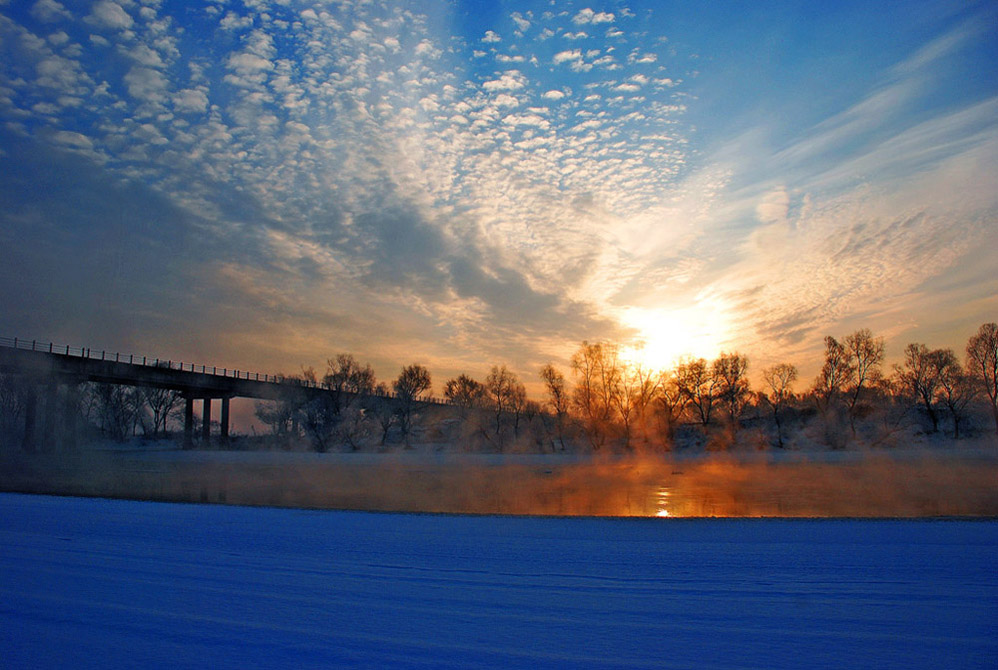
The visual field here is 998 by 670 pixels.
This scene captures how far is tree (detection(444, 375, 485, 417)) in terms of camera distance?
7800 centimetres

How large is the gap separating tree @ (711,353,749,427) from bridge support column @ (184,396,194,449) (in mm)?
67358

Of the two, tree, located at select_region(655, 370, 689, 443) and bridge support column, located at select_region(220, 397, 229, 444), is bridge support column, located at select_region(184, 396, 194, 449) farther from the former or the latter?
tree, located at select_region(655, 370, 689, 443)

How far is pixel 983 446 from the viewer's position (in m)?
51.0

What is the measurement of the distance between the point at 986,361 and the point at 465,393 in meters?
64.2

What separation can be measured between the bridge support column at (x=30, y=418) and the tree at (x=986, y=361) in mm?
100117

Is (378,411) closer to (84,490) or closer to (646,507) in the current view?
(84,490)

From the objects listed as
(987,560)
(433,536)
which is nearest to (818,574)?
(987,560)

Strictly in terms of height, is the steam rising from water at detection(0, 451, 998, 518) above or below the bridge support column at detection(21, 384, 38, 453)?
below

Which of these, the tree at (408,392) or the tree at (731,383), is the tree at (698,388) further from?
the tree at (408,392)

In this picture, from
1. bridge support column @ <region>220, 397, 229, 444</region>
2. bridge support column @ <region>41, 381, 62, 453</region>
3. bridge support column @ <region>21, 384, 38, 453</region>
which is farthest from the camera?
bridge support column @ <region>220, 397, 229, 444</region>

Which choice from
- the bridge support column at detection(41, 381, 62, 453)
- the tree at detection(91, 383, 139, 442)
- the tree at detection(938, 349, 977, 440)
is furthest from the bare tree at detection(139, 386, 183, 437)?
the tree at detection(938, 349, 977, 440)

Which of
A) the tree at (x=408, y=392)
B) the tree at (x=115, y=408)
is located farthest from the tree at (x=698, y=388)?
the tree at (x=115, y=408)

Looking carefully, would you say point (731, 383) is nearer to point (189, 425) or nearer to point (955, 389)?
point (955, 389)

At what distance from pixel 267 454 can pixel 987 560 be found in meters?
62.2
